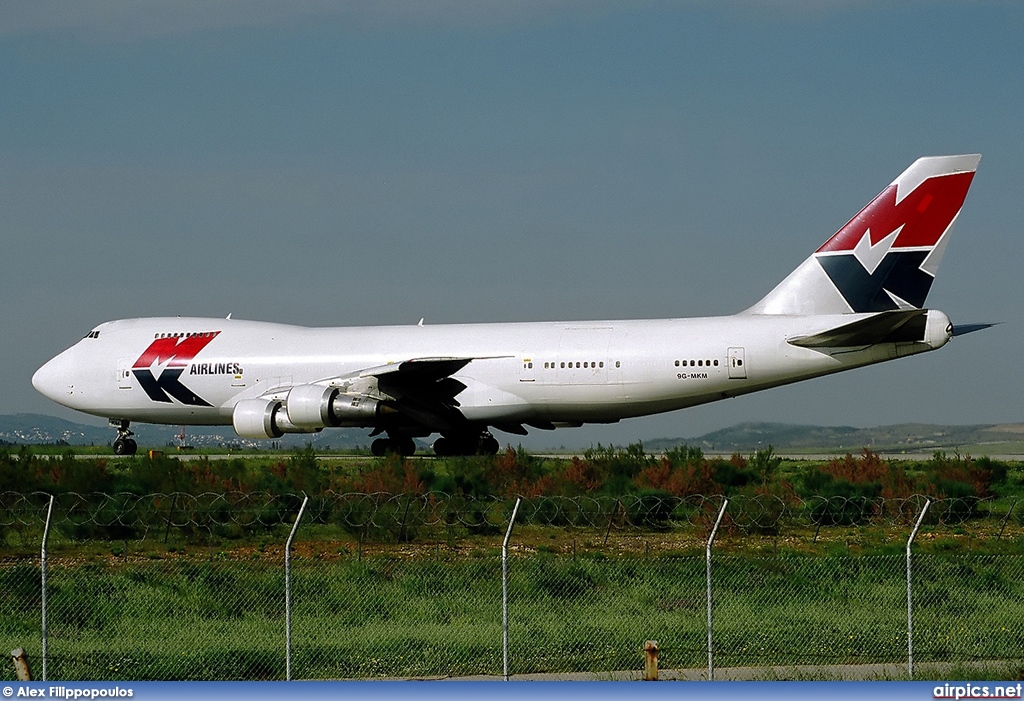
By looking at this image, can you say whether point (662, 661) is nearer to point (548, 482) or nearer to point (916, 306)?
point (548, 482)

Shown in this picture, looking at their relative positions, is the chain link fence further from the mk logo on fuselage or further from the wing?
the mk logo on fuselage

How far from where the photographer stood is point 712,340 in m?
31.4

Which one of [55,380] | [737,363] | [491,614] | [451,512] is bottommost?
[491,614]

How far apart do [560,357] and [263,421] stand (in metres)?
7.34

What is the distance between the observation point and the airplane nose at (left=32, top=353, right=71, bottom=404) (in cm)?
3816

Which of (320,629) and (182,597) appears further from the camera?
(182,597)

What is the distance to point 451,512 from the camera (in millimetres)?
23000

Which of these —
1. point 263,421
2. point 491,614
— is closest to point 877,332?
point 263,421

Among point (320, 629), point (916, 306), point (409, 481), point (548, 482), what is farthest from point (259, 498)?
point (916, 306)

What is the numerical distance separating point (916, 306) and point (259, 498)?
16302mm

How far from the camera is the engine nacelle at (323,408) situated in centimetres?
3209

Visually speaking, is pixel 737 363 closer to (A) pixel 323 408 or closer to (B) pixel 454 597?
(A) pixel 323 408

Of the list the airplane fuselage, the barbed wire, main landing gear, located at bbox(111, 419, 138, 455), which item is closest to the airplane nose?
the airplane fuselage

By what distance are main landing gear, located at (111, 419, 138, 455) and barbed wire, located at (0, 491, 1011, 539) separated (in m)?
14.4
